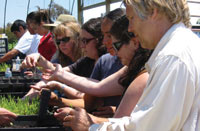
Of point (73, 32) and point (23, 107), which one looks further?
point (73, 32)

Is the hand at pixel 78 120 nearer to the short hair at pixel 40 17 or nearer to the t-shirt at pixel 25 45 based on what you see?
the short hair at pixel 40 17

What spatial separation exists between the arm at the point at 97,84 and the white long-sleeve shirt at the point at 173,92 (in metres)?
0.80

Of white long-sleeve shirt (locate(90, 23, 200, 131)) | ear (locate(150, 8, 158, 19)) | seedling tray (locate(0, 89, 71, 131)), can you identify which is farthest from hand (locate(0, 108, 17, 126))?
ear (locate(150, 8, 158, 19))

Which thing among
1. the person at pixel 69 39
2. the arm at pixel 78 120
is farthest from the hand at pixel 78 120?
the person at pixel 69 39

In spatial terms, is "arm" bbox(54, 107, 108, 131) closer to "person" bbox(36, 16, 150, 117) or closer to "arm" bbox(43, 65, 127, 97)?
"person" bbox(36, 16, 150, 117)

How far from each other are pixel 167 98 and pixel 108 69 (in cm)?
121

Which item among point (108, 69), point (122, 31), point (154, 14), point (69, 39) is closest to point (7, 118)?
point (108, 69)

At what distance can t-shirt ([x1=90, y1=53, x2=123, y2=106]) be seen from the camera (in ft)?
6.64

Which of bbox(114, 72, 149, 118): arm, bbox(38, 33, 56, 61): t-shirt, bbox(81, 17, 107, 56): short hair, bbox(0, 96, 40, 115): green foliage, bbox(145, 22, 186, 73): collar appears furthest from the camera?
bbox(38, 33, 56, 61): t-shirt

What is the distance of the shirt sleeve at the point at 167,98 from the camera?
0.93 metres

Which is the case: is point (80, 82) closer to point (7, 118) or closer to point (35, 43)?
point (7, 118)

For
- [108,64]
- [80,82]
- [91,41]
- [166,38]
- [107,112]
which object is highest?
[166,38]

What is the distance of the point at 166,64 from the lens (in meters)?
0.95

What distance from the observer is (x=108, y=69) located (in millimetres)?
2139
